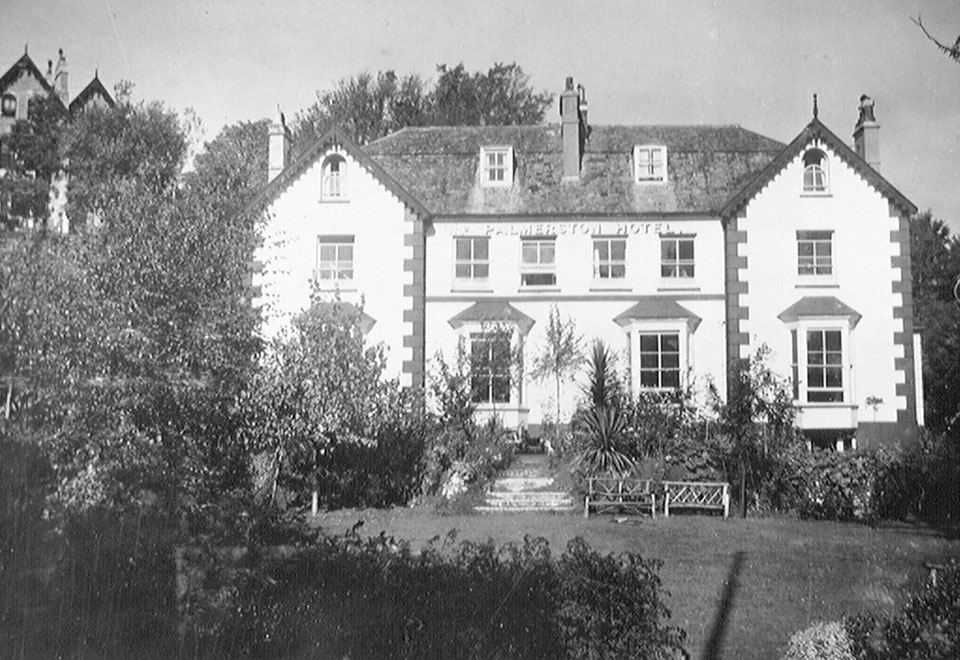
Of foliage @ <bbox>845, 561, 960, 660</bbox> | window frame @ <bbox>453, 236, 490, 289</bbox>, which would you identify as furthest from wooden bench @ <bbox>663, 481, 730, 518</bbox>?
window frame @ <bbox>453, 236, 490, 289</bbox>

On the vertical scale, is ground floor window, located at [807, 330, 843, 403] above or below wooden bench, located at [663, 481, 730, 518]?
above

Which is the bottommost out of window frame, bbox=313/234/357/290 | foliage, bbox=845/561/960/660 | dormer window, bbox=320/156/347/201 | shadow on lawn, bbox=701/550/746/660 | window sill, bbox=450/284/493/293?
shadow on lawn, bbox=701/550/746/660

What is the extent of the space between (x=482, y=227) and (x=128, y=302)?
13104 millimetres

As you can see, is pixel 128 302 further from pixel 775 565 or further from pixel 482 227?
pixel 482 227

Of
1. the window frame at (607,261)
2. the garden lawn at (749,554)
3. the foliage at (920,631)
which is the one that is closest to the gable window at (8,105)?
the garden lawn at (749,554)

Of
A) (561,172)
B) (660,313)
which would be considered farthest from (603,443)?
(561,172)

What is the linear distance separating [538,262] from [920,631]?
1606 cm

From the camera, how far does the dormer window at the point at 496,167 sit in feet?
71.9

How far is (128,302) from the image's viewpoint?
30.6 feet

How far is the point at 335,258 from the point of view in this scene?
20766 millimetres

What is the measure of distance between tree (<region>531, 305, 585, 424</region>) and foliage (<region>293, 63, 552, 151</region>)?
641 cm

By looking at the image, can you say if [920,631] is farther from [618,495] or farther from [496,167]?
[496,167]

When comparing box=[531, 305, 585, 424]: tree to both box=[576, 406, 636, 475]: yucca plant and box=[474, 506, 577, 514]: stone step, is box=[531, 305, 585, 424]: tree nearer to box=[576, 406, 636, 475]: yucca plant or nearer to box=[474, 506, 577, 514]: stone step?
box=[576, 406, 636, 475]: yucca plant

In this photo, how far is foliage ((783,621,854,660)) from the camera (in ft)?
21.8
